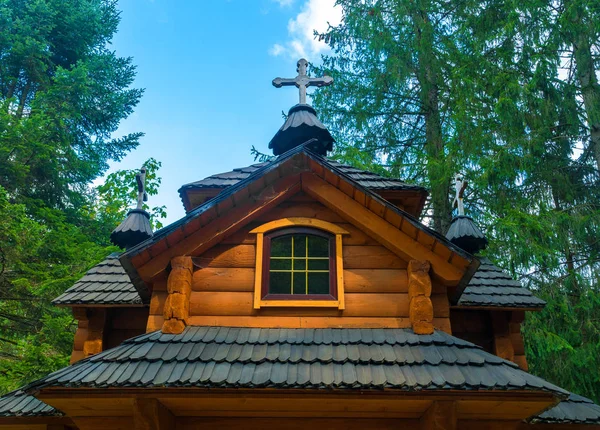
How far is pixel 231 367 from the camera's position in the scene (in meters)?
4.67

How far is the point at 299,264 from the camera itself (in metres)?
5.99

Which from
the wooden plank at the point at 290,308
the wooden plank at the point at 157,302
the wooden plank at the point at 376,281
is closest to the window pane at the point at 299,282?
the wooden plank at the point at 290,308

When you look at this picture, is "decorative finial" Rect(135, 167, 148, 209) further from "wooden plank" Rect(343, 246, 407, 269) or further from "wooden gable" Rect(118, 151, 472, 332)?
"wooden plank" Rect(343, 246, 407, 269)

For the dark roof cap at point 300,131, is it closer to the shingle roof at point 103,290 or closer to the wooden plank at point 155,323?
the shingle roof at point 103,290

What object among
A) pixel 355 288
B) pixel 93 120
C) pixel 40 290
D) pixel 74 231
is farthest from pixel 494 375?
pixel 93 120

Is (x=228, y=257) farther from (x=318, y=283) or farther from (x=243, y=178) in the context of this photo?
(x=243, y=178)

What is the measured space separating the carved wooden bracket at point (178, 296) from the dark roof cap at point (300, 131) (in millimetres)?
3433

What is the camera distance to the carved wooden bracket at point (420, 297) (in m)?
5.45

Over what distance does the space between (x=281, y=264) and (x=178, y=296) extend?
126 cm

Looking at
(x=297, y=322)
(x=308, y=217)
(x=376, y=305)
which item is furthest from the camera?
(x=308, y=217)

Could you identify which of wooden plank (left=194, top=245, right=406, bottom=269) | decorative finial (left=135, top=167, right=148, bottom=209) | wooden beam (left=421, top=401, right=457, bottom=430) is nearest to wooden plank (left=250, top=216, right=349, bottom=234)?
wooden plank (left=194, top=245, right=406, bottom=269)

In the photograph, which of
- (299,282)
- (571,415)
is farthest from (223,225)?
(571,415)

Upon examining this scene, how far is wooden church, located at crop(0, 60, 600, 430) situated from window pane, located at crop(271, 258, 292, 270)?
3cm

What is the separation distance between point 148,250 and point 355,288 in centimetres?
241
